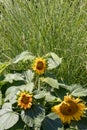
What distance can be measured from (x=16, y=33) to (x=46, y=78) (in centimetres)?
88

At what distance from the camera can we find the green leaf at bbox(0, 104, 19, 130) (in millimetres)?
1612

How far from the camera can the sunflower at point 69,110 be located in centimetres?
164

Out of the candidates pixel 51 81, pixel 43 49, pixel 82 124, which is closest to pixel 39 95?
pixel 51 81

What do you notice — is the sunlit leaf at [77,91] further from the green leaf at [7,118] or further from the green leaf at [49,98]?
the green leaf at [7,118]

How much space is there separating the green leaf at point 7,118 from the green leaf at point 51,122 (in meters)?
0.12

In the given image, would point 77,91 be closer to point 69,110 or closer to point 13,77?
point 69,110

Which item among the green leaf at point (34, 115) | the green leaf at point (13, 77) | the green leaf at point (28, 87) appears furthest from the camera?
the green leaf at point (13, 77)

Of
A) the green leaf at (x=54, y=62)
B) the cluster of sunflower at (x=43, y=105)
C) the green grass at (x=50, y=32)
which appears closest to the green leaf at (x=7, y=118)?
the cluster of sunflower at (x=43, y=105)

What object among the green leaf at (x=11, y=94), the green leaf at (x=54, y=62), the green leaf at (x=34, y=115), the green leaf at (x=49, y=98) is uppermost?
the green leaf at (x=54, y=62)

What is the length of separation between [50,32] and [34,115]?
99 centimetres

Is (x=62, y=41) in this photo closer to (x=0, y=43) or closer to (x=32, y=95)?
(x=0, y=43)

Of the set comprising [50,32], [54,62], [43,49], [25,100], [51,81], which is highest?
[50,32]

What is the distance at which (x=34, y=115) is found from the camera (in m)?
1.64

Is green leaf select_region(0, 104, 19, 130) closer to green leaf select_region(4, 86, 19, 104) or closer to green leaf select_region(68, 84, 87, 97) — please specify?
green leaf select_region(4, 86, 19, 104)
